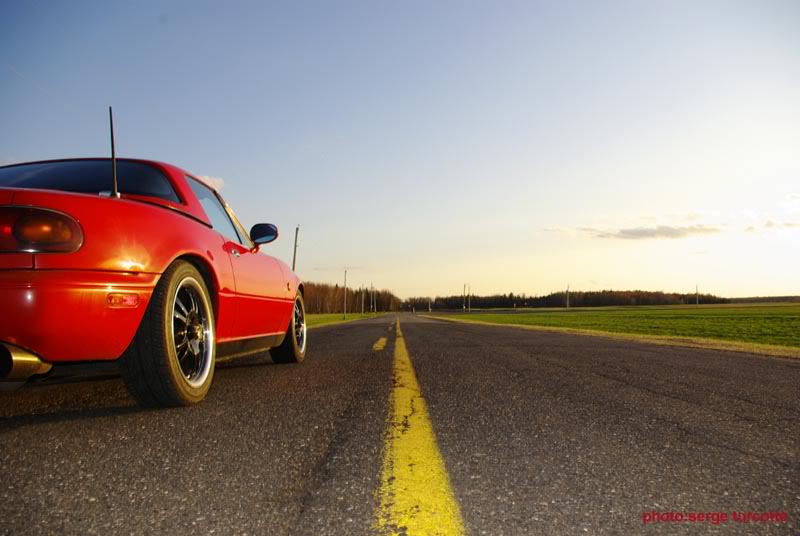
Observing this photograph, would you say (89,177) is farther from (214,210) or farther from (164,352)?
(164,352)

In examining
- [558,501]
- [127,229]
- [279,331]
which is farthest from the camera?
[279,331]

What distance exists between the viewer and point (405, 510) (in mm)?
1449

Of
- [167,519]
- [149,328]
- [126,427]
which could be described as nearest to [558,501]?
[167,519]

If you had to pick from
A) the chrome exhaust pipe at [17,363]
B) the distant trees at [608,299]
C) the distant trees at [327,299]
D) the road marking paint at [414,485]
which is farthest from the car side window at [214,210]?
the distant trees at [608,299]

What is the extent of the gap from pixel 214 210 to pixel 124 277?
1.65m

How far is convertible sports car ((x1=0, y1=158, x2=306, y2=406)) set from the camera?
2221 millimetres

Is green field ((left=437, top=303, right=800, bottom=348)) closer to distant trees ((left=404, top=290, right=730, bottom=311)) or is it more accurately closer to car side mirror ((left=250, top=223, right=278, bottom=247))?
car side mirror ((left=250, top=223, right=278, bottom=247))

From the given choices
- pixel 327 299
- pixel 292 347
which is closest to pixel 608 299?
pixel 327 299

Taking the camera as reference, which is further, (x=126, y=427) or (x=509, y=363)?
(x=509, y=363)

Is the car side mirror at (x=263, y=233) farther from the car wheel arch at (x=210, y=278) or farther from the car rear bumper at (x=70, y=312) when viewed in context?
the car rear bumper at (x=70, y=312)

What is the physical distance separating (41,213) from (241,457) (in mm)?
1415

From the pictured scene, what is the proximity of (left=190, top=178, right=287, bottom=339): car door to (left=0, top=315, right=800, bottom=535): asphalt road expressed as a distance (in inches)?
22.5

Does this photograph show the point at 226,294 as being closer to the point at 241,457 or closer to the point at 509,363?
the point at 241,457

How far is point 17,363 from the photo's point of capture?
85.1 inches
